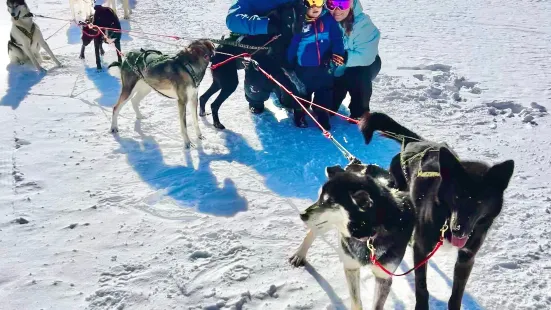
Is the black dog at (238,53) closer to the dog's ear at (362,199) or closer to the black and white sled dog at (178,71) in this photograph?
the black and white sled dog at (178,71)

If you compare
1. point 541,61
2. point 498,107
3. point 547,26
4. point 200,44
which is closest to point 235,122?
point 200,44

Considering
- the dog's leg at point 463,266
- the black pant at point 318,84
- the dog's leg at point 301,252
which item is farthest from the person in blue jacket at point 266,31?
the dog's leg at point 463,266

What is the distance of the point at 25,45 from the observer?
627 cm

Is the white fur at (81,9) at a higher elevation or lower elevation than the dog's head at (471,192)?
lower

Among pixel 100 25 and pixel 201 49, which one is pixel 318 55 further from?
pixel 100 25

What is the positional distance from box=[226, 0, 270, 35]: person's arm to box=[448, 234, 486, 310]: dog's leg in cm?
292

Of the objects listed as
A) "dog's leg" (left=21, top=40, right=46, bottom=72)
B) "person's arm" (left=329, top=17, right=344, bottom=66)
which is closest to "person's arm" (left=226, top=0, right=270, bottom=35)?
"person's arm" (left=329, top=17, right=344, bottom=66)

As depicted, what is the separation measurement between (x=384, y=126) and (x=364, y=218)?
1.04 meters

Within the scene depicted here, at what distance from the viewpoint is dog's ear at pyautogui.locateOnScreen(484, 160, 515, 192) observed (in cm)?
185

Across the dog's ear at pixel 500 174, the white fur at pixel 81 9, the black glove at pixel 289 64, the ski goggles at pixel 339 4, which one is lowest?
the white fur at pixel 81 9

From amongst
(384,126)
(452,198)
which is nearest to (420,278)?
(452,198)

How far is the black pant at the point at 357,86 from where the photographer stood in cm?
466

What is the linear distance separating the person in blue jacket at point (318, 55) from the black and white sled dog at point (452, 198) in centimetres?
217

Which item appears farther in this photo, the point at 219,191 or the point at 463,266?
the point at 219,191
